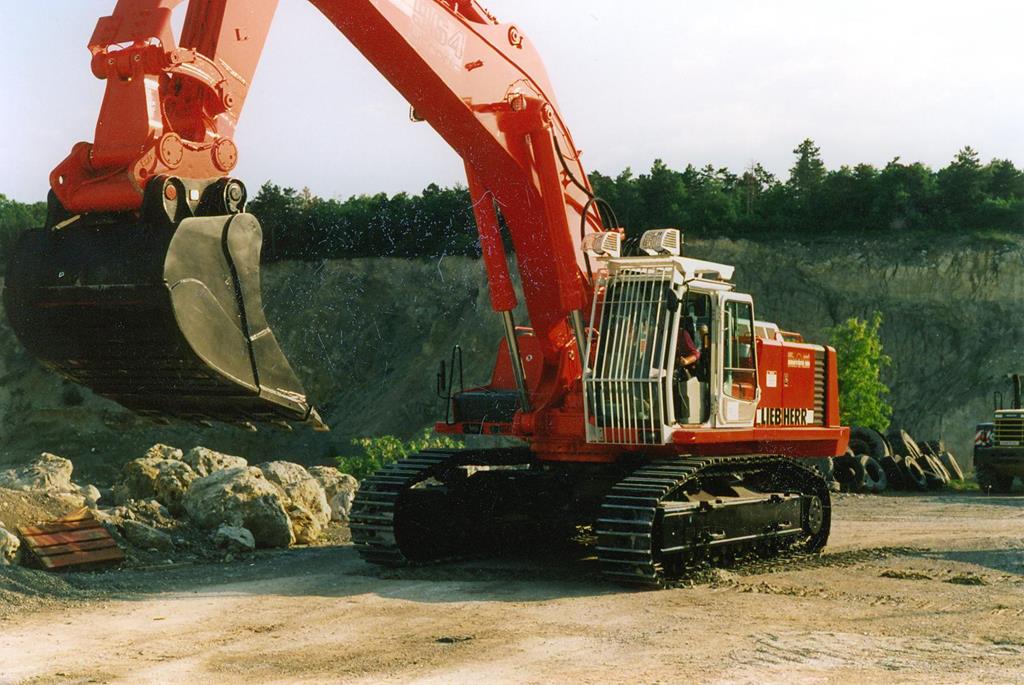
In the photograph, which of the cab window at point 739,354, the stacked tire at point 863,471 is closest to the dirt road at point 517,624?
the cab window at point 739,354

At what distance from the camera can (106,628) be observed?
28.6ft

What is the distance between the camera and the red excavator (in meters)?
6.13

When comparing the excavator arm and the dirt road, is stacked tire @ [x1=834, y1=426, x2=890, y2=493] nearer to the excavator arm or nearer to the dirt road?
the dirt road

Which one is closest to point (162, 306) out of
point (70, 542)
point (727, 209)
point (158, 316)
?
point (158, 316)

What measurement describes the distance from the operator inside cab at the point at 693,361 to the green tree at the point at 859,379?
61.9 ft

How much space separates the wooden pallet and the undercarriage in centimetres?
260

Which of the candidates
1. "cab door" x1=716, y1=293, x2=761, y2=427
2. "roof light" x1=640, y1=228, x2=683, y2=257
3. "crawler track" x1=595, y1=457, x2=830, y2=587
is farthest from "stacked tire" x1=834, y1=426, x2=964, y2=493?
"roof light" x1=640, y1=228, x2=683, y2=257

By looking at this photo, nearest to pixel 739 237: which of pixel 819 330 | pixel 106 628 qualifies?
pixel 819 330

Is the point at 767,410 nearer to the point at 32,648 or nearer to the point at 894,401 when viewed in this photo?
the point at 32,648

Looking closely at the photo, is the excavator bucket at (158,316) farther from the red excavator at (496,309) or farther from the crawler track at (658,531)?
the crawler track at (658,531)

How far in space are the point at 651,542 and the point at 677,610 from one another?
0.99 m

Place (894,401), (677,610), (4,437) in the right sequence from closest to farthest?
(677,610)
(894,401)
(4,437)

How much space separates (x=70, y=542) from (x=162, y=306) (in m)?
6.85

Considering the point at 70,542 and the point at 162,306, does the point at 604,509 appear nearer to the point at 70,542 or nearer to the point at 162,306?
the point at 70,542
